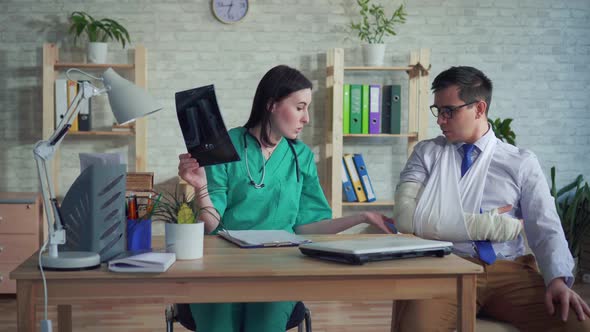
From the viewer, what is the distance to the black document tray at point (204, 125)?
1.82m

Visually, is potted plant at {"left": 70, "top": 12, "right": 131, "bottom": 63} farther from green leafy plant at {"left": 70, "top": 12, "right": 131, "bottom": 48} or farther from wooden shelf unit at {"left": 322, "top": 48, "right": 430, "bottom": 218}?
wooden shelf unit at {"left": 322, "top": 48, "right": 430, "bottom": 218}

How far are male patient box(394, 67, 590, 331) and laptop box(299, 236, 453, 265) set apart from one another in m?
0.38

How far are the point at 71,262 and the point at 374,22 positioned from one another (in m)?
3.55

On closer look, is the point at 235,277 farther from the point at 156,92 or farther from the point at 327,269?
the point at 156,92

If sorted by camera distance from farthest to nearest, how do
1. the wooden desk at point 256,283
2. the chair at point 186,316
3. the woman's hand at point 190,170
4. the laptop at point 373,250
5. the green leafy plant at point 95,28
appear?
the green leafy plant at point 95,28, the chair at point 186,316, the woman's hand at point 190,170, the laptop at point 373,250, the wooden desk at point 256,283

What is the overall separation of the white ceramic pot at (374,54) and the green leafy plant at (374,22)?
5 centimetres

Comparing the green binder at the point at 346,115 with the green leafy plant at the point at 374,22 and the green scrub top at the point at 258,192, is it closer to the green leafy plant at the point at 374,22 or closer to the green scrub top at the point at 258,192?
the green leafy plant at the point at 374,22

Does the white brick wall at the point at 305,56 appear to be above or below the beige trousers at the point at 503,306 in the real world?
above

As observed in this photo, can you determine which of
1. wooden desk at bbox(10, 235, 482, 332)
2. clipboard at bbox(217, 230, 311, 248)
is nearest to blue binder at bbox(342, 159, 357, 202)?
clipboard at bbox(217, 230, 311, 248)

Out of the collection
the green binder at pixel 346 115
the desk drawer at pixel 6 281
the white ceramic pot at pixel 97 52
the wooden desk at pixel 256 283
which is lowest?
the desk drawer at pixel 6 281

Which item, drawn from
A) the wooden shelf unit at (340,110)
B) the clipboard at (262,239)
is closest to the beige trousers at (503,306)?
the clipboard at (262,239)

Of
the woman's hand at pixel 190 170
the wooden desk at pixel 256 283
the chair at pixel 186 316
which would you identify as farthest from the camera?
the chair at pixel 186 316

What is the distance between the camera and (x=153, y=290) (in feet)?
4.92

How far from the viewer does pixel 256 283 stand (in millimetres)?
1531
